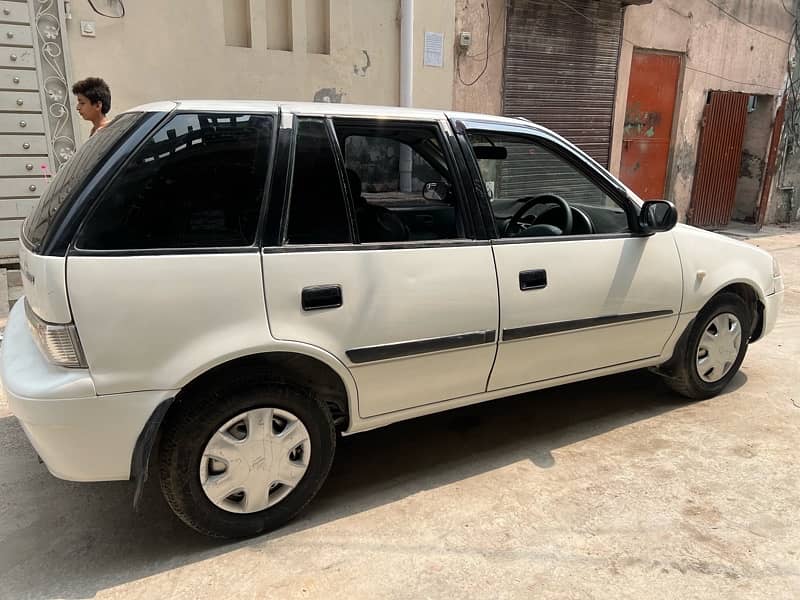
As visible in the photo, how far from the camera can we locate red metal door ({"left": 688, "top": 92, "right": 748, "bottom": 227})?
11.1 meters

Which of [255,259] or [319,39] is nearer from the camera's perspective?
[255,259]

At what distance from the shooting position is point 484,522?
2600 mm

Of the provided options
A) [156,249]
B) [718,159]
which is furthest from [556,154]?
[718,159]

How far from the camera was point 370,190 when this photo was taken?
9.77 feet

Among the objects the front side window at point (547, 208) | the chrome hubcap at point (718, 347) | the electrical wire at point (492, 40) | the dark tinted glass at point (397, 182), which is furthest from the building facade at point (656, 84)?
the chrome hubcap at point (718, 347)

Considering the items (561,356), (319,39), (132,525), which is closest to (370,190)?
(561,356)

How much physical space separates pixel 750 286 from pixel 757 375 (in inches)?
35.7

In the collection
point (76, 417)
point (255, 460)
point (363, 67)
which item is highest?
point (363, 67)

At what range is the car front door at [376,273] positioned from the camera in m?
2.36

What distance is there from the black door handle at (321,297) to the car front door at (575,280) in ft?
2.67

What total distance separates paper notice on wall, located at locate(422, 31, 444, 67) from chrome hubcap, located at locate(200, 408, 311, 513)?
651 centimetres

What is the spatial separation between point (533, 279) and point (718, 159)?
412 inches

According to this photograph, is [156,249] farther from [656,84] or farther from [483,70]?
[656,84]

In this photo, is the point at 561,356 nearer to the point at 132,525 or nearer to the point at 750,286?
the point at 750,286
